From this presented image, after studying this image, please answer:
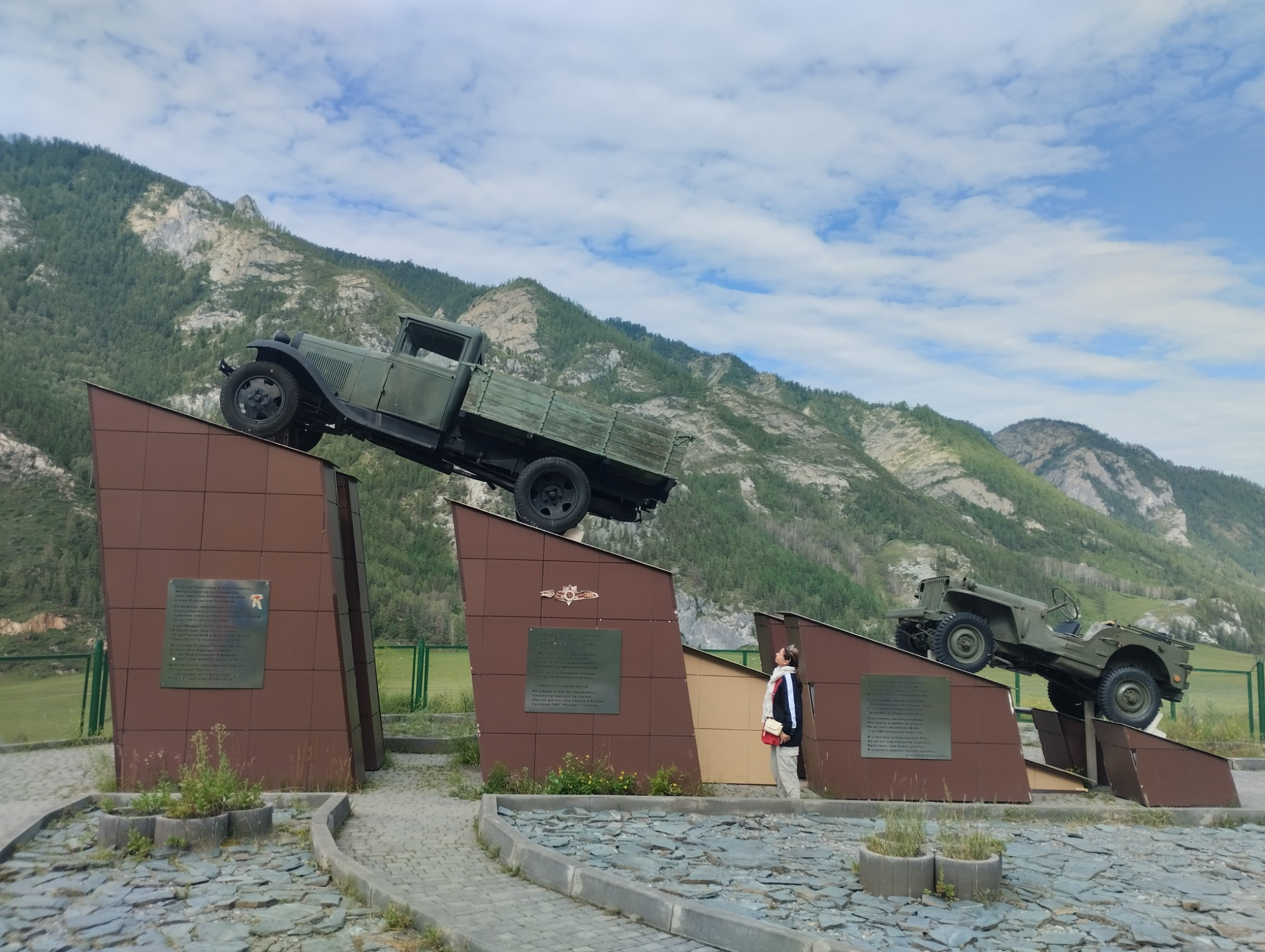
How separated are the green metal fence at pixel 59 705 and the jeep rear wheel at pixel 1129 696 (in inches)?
582

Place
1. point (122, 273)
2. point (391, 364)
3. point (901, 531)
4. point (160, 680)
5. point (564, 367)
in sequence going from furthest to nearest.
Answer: point (564, 367) → point (122, 273) → point (901, 531) → point (391, 364) → point (160, 680)

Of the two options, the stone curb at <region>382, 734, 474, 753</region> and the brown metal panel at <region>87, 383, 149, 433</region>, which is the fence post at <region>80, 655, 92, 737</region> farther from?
the brown metal panel at <region>87, 383, 149, 433</region>

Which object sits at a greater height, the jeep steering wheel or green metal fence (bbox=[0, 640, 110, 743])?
the jeep steering wheel

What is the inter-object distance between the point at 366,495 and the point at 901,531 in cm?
4745

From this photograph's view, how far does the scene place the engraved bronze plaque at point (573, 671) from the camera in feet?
38.8

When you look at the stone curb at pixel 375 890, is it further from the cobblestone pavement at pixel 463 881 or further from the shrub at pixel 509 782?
the shrub at pixel 509 782

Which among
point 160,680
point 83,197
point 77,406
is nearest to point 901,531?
point 77,406

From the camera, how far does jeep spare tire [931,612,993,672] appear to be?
47.3 feet

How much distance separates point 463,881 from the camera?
7.70 meters

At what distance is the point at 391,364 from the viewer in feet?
42.6

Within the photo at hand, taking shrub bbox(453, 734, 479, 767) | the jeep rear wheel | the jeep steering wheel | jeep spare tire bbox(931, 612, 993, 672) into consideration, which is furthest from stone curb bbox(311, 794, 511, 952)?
the jeep rear wheel

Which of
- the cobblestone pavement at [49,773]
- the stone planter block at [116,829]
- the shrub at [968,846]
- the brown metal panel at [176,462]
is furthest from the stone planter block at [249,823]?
the shrub at [968,846]

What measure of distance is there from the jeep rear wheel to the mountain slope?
35.7 metres

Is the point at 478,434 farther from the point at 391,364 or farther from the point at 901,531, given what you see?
the point at 901,531
